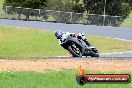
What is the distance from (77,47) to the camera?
16.0 metres

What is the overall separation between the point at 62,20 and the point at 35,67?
34.4 meters

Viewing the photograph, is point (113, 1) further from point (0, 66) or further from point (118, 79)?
point (118, 79)

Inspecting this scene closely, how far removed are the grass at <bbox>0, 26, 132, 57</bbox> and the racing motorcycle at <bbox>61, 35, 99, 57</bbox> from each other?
212 inches

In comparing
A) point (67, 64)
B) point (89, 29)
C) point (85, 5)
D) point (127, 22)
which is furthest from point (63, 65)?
point (85, 5)

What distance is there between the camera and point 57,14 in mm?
48125

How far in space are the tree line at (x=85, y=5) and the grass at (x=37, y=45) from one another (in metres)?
23.7

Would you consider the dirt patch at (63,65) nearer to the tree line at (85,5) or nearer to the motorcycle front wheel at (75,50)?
the motorcycle front wheel at (75,50)

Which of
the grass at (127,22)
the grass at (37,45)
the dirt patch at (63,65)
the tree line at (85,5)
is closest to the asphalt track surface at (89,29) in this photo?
the grass at (127,22)

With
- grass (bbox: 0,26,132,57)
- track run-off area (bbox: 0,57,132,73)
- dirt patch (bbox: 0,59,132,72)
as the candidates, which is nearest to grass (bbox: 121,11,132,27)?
grass (bbox: 0,26,132,57)

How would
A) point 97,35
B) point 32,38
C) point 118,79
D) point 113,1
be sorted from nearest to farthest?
point 118,79
point 32,38
point 97,35
point 113,1

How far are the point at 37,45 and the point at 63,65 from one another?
13.3 m

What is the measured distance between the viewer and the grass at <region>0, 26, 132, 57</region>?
22875mm

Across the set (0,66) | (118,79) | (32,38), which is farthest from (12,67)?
(32,38)

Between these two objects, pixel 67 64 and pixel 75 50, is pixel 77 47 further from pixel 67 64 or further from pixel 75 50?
pixel 67 64
